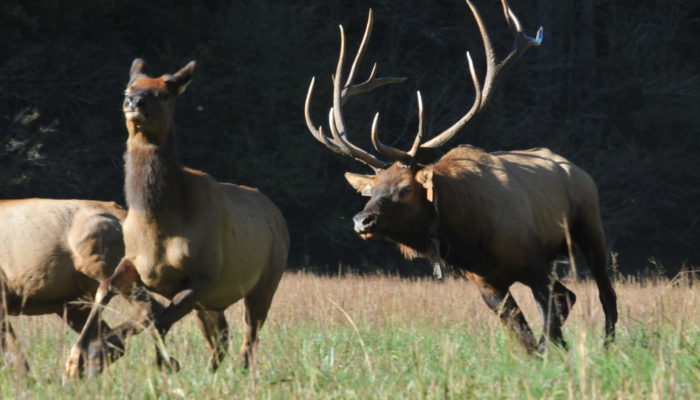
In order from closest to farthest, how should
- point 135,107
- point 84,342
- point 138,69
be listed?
point 84,342 < point 135,107 < point 138,69

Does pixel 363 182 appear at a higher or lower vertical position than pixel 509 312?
higher

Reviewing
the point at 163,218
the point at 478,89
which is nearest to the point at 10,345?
the point at 163,218

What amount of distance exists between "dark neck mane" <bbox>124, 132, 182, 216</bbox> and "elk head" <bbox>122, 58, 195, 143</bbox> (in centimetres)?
7

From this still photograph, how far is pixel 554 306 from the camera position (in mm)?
8672

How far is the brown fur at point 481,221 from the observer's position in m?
8.27

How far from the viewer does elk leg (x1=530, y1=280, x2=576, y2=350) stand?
8.19 metres

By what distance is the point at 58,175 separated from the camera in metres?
22.7

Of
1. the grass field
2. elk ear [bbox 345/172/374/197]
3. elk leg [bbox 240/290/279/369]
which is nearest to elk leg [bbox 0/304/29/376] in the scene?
the grass field

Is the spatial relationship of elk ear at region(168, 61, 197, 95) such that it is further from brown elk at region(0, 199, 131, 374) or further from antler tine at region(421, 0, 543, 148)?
antler tine at region(421, 0, 543, 148)

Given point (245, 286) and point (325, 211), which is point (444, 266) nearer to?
point (245, 286)

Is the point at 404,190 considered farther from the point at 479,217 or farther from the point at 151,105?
the point at 151,105

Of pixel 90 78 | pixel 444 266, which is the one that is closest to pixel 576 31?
pixel 90 78

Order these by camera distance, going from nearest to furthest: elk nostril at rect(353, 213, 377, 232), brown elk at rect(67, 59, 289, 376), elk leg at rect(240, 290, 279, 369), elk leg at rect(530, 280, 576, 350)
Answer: brown elk at rect(67, 59, 289, 376) → elk nostril at rect(353, 213, 377, 232) → elk leg at rect(530, 280, 576, 350) → elk leg at rect(240, 290, 279, 369)

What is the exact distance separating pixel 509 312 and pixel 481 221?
673 millimetres
